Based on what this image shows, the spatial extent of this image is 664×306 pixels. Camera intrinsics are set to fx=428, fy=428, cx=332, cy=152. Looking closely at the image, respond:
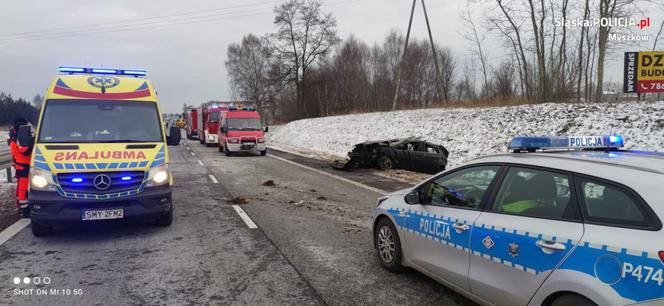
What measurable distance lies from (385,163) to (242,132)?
948 centimetres

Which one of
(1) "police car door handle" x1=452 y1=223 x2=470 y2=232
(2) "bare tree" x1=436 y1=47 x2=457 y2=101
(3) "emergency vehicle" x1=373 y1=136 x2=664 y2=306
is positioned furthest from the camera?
(2) "bare tree" x1=436 y1=47 x2=457 y2=101

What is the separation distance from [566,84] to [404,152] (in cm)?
1502

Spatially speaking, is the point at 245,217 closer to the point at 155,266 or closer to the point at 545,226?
the point at 155,266

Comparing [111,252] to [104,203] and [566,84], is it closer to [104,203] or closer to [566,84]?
[104,203]

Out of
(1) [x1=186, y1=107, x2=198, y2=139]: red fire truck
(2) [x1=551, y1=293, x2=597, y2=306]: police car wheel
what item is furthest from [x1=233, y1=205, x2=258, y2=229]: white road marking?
(1) [x1=186, y1=107, x2=198, y2=139]: red fire truck

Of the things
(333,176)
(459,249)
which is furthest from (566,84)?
(459,249)

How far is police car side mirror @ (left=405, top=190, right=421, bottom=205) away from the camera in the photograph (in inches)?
174

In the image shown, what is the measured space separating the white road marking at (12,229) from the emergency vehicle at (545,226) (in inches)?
229

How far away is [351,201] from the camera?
9336mm

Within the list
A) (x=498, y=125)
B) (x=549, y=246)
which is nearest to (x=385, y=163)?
(x=498, y=125)

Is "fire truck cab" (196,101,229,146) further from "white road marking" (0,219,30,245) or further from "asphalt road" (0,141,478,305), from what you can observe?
"asphalt road" (0,141,478,305)

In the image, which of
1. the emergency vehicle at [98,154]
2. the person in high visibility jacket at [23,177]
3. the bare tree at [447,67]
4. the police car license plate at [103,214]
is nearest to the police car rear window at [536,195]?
the emergency vehicle at [98,154]

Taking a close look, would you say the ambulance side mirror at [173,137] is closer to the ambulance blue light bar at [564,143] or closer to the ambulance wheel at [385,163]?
the ambulance blue light bar at [564,143]

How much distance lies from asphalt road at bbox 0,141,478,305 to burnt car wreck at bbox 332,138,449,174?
6237 mm
